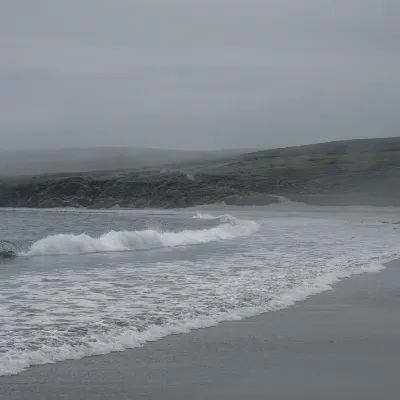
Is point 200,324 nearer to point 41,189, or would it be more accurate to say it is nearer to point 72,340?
point 72,340

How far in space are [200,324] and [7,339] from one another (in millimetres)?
2398

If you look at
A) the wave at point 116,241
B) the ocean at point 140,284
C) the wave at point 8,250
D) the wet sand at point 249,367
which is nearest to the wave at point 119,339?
the ocean at point 140,284

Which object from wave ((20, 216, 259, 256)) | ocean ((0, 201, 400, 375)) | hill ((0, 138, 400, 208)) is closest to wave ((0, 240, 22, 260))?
ocean ((0, 201, 400, 375))

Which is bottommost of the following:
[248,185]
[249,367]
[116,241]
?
[116,241]

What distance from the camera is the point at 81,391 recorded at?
5855 millimetres

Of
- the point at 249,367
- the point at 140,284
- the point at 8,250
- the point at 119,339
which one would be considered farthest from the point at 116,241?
the point at 249,367

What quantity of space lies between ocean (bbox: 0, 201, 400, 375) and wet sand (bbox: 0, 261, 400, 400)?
38cm

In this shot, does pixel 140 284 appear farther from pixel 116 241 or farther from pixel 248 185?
pixel 248 185

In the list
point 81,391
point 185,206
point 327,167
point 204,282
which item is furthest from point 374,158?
point 81,391

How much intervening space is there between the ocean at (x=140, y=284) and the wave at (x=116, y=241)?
0.04 m

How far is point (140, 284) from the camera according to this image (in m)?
12.4

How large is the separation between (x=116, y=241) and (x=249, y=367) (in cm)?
1612

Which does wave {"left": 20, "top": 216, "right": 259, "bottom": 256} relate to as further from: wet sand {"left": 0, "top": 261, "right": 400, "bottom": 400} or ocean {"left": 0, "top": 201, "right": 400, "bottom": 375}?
wet sand {"left": 0, "top": 261, "right": 400, "bottom": 400}

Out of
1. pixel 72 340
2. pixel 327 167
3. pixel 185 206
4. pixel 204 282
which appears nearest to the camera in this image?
pixel 72 340
